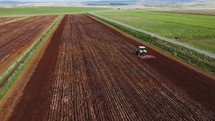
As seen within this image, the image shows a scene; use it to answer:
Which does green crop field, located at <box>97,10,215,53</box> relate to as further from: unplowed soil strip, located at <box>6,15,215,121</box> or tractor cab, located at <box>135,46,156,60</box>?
unplowed soil strip, located at <box>6,15,215,121</box>

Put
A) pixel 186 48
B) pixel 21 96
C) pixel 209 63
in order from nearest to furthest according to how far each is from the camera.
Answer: pixel 21 96 → pixel 209 63 → pixel 186 48

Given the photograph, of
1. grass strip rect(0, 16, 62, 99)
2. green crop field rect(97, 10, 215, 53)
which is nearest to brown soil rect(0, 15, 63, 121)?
grass strip rect(0, 16, 62, 99)

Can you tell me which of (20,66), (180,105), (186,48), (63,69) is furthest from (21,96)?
(186,48)

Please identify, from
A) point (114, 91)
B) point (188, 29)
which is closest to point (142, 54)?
point (114, 91)

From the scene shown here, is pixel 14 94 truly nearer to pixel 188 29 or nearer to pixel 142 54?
pixel 142 54

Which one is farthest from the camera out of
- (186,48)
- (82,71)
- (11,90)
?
(186,48)

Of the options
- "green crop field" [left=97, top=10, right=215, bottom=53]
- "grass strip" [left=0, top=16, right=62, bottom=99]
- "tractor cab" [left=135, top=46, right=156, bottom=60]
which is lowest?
"green crop field" [left=97, top=10, right=215, bottom=53]

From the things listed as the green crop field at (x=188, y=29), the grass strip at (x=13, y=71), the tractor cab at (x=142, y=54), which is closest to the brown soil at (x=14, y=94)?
the grass strip at (x=13, y=71)

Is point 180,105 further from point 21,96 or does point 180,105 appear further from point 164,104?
point 21,96

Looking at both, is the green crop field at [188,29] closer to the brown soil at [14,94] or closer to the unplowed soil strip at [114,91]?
the unplowed soil strip at [114,91]
